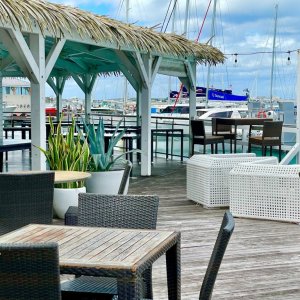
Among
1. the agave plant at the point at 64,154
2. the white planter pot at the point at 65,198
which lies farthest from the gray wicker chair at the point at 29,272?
the agave plant at the point at 64,154

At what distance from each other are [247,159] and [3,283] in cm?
603

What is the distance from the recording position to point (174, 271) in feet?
9.50

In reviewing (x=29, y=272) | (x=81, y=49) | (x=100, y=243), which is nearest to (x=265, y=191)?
(x=100, y=243)

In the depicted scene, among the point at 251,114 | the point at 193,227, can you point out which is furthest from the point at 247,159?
A: the point at 251,114

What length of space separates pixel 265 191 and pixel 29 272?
4.97m

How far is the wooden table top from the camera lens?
2.36 metres

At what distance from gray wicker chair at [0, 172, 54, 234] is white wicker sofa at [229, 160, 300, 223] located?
3.12 meters

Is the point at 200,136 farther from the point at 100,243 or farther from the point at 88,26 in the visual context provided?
the point at 100,243

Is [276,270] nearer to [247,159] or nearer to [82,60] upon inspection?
[247,159]

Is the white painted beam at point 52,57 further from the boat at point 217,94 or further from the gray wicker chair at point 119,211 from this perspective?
the boat at point 217,94

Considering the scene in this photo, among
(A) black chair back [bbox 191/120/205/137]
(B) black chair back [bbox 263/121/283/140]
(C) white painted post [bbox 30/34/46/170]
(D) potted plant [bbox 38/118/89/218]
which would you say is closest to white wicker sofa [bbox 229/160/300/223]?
(D) potted plant [bbox 38/118/89/218]

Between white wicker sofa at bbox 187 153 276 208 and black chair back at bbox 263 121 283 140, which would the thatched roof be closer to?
black chair back at bbox 263 121 283 140

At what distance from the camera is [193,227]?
20.7ft

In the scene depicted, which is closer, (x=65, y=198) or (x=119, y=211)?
(x=119, y=211)
